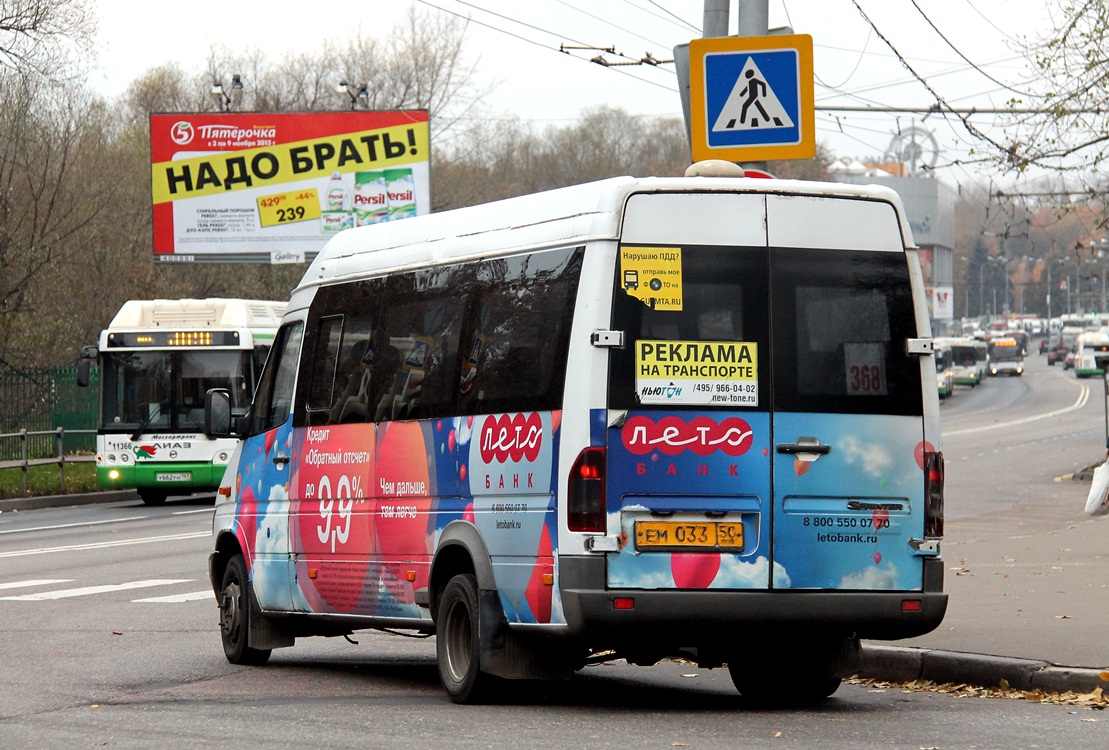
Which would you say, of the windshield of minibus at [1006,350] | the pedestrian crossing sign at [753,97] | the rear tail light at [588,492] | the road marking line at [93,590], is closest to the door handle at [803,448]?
the rear tail light at [588,492]

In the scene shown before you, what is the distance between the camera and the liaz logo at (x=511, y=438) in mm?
8008

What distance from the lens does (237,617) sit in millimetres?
10820

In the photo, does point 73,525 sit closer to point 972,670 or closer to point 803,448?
point 972,670

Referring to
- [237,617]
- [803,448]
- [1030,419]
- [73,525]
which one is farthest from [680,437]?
[1030,419]

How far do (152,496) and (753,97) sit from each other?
1992cm

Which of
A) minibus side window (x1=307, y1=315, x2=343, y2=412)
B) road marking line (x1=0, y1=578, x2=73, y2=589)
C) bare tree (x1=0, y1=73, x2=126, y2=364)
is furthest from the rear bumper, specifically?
bare tree (x1=0, y1=73, x2=126, y2=364)

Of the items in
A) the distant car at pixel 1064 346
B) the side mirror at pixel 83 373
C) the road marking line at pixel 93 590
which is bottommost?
the road marking line at pixel 93 590

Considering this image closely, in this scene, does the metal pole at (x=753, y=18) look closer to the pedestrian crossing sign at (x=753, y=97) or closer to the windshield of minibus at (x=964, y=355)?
the pedestrian crossing sign at (x=753, y=97)

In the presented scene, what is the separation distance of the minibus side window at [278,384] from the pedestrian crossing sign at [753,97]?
112 inches

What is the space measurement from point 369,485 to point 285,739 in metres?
2.47

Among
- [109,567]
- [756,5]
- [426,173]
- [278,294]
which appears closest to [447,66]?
[278,294]

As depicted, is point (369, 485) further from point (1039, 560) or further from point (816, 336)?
point (1039, 560)

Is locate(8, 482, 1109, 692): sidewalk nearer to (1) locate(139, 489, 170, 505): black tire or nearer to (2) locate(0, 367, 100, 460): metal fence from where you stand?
(1) locate(139, 489, 170, 505): black tire

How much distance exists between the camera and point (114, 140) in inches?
2292
